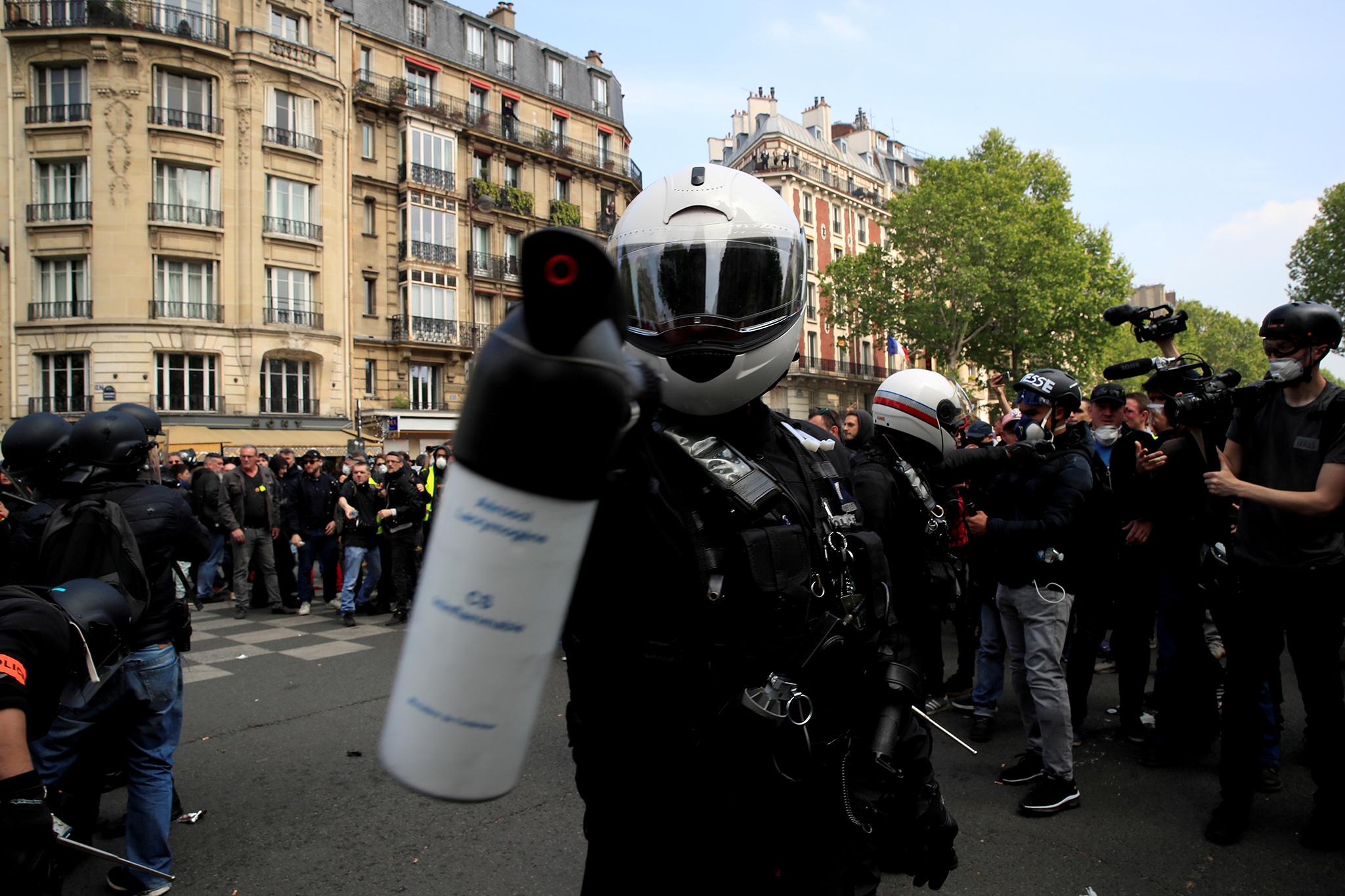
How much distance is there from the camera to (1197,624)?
15.4ft

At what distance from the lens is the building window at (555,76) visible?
36375mm

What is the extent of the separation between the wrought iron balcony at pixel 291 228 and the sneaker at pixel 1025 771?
27445mm

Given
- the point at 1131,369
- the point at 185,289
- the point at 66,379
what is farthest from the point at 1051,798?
the point at 66,379

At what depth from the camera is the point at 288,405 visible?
87.6ft

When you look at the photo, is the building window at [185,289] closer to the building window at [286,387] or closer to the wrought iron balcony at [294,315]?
the wrought iron balcony at [294,315]

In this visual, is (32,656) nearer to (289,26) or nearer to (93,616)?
(93,616)

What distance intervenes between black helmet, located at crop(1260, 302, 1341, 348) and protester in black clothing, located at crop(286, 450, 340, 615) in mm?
9511

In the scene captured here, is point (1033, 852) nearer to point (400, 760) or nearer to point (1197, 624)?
point (1197, 624)

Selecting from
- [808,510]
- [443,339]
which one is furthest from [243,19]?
[808,510]

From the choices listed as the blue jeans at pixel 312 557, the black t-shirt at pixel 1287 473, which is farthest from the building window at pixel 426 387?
the black t-shirt at pixel 1287 473

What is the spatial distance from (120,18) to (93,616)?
2989cm

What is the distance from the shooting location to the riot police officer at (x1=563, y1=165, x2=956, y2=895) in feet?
4.88

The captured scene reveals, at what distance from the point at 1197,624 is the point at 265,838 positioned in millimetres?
5015

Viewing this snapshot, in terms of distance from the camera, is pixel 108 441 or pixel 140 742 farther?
pixel 108 441
